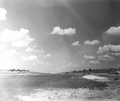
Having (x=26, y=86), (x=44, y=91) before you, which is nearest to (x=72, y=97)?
(x=44, y=91)

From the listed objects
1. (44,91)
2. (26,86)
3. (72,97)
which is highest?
(72,97)

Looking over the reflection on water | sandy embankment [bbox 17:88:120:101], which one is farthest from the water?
sandy embankment [bbox 17:88:120:101]

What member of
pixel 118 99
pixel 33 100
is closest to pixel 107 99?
pixel 118 99

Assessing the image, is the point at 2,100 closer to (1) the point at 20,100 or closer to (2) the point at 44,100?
(1) the point at 20,100

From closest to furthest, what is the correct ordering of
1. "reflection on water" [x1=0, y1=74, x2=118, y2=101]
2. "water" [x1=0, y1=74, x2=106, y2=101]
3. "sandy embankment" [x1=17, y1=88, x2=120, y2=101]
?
"sandy embankment" [x1=17, y1=88, x2=120, y2=101] < "reflection on water" [x1=0, y1=74, x2=118, y2=101] < "water" [x1=0, y1=74, x2=106, y2=101]

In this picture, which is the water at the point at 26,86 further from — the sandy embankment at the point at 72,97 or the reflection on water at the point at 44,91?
the sandy embankment at the point at 72,97

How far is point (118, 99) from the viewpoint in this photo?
20719 millimetres

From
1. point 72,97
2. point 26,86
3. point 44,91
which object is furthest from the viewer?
point 26,86

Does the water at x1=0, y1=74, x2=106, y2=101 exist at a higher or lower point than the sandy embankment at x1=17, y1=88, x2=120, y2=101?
lower

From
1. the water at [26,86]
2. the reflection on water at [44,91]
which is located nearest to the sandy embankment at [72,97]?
the reflection on water at [44,91]

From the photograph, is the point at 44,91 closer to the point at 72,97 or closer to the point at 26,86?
the point at 72,97

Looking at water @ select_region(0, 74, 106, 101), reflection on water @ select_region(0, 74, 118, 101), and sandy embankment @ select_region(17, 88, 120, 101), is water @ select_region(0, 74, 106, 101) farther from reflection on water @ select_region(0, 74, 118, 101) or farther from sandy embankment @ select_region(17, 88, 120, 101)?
sandy embankment @ select_region(17, 88, 120, 101)

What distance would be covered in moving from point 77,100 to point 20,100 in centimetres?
825

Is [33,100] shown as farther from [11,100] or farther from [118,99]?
[118,99]
